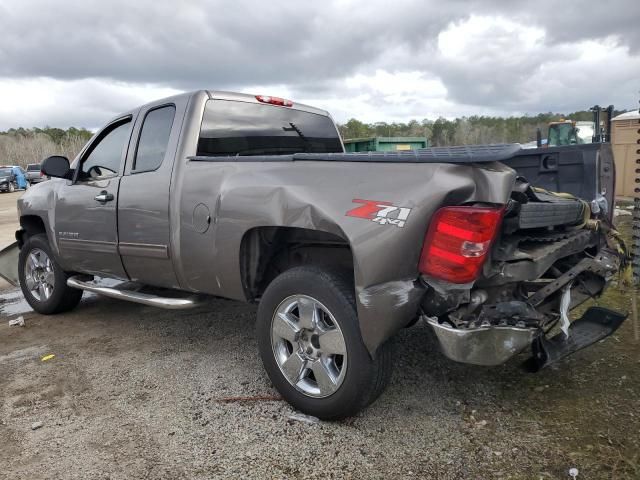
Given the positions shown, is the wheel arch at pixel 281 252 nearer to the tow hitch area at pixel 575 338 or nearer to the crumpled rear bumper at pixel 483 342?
the crumpled rear bumper at pixel 483 342

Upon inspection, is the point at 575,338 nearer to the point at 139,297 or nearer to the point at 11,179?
the point at 139,297

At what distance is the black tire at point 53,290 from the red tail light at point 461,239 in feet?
13.2

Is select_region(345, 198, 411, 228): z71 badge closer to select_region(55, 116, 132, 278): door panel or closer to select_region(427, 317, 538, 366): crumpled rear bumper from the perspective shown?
select_region(427, 317, 538, 366): crumpled rear bumper

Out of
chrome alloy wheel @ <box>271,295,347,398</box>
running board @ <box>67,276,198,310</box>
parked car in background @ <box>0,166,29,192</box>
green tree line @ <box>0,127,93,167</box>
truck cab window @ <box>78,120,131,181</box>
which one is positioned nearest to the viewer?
chrome alloy wheel @ <box>271,295,347,398</box>

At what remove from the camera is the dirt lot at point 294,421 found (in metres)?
2.49

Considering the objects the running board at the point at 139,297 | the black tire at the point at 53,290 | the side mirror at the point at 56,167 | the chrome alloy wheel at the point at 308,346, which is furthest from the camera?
the black tire at the point at 53,290

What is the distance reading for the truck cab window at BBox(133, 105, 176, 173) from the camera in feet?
12.6

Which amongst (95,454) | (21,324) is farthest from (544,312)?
(21,324)

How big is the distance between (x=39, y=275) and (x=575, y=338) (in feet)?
16.3

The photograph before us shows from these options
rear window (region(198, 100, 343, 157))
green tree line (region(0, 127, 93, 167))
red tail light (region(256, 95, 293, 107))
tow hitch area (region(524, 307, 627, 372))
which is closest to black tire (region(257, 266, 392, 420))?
tow hitch area (region(524, 307, 627, 372))

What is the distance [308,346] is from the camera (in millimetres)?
2904

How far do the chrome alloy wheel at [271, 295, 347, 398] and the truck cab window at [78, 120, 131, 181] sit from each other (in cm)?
218

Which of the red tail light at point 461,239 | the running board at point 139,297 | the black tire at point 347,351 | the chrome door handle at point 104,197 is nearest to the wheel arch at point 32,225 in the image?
the running board at point 139,297

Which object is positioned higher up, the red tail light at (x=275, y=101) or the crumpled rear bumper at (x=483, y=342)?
the red tail light at (x=275, y=101)
